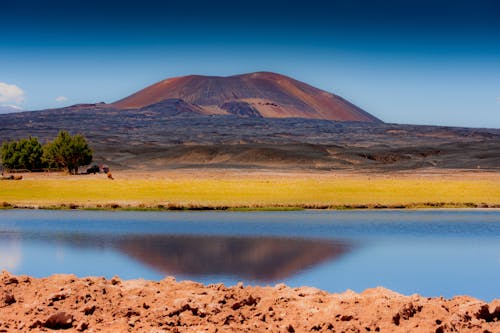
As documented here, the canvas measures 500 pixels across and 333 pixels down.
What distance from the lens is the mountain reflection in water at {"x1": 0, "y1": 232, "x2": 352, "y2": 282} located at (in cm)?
1841

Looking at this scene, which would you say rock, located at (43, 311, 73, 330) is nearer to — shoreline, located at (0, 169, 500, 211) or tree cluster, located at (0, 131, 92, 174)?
shoreline, located at (0, 169, 500, 211)

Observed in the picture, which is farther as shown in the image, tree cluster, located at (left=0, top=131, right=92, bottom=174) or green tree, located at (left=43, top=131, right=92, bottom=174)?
tree cluster, located at (left=0, top=131, right=92, bottom=174)

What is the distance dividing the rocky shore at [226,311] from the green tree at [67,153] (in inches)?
2303

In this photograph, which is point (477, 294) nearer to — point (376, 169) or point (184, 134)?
point (376, 169)

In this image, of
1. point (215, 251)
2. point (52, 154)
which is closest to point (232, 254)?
point (215, 251)

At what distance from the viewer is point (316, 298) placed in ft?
39.2

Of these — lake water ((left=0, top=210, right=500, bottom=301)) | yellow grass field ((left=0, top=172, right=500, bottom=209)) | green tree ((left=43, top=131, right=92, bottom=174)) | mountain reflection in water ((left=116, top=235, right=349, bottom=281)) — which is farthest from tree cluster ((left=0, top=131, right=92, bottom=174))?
mountain reflection in water ((left=116, top=235, right=349, bottom=281))

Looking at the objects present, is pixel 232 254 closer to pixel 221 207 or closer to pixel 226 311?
pixel 226 311

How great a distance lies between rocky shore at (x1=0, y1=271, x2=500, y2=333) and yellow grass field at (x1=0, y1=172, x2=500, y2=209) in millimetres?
23854

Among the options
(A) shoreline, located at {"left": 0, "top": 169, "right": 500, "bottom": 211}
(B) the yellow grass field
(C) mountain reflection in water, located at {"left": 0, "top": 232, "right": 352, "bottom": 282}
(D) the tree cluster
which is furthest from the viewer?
(D) the tree cluster

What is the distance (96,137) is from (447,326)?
→ 16359 cm

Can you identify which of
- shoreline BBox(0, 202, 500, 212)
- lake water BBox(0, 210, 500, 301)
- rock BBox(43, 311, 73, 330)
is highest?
rock BBox(43, 311, 73, 330)

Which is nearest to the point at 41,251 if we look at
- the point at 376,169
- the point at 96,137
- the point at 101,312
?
the point at 101,312

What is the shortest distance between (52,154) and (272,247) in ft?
165
